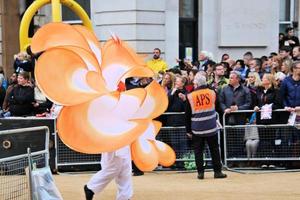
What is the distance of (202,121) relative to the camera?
1049 cm

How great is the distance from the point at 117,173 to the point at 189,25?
37.5 ft

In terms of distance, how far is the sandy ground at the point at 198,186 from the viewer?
9258 mm

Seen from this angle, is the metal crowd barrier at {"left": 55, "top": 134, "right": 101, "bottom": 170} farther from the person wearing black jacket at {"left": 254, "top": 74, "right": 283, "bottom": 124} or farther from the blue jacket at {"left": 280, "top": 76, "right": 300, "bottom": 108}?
the blue jacket at {"left": 280, "top": 76, "right": 300, "bottom": 108}

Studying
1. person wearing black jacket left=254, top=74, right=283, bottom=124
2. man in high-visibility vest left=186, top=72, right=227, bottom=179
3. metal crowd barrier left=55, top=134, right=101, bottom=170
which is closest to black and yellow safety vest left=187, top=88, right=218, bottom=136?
man in high-visibility vest left=186, top=72, right=227, bottom=179

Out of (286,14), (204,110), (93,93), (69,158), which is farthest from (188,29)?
(93,93)

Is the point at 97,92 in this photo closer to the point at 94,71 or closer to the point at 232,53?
the point at 94,71

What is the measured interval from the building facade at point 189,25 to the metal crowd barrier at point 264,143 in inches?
251

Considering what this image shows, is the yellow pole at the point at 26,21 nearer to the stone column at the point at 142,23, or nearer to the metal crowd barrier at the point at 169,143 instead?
the metal crowd barrier at the point at 169,143

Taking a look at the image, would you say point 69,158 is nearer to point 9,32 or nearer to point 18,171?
point 18,171

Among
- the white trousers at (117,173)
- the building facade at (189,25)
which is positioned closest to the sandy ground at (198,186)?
the white trousers at (117,173)

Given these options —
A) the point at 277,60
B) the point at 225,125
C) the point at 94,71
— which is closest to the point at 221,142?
the point at 225,125

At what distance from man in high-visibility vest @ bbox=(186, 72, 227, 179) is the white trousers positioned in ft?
8.63

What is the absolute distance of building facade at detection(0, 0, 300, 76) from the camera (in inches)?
690

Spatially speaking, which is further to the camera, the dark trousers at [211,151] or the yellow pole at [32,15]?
the yellow pole at [32,15]
